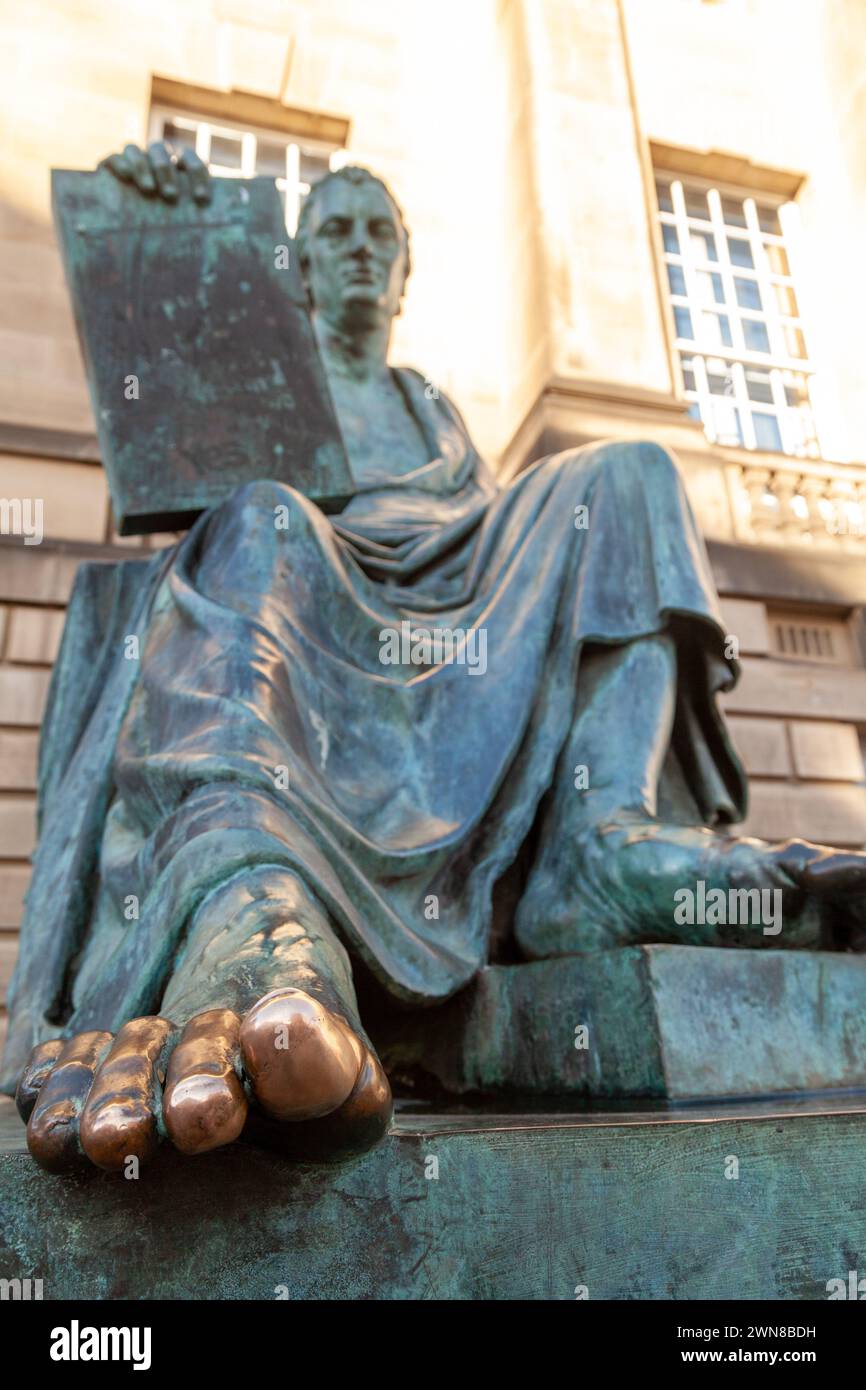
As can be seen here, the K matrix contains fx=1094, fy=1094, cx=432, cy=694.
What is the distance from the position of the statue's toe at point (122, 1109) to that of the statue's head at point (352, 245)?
136 inches

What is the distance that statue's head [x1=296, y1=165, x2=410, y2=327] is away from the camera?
402 centimetres

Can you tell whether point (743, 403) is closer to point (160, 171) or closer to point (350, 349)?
point (350, 349)

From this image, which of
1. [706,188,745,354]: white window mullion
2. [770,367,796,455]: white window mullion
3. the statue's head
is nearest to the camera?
the statue's head

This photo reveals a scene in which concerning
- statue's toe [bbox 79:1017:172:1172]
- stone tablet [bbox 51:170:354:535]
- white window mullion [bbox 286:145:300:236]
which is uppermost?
white window mullion [bbox 286:145:300:236]

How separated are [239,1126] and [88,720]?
2.49 meters

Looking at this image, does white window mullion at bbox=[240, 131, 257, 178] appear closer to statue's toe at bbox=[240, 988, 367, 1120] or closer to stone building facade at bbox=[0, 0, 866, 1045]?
stone building facade at bbox=[0, 0, 866, 1045]

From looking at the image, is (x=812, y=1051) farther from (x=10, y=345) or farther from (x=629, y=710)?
(x=10, y=345)

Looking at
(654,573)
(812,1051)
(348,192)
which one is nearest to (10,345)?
(348,192)

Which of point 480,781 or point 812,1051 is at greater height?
point 480,781

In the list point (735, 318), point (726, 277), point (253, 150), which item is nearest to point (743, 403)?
point (735, 318)

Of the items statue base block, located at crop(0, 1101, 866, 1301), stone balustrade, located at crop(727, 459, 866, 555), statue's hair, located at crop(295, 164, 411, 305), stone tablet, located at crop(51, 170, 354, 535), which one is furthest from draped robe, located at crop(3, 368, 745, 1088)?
stone balustrade, located at crop(727, 459, 866, 555)

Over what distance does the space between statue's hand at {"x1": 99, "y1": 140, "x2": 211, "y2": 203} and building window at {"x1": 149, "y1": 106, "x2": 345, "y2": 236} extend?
6430mm

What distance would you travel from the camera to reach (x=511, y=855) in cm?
261

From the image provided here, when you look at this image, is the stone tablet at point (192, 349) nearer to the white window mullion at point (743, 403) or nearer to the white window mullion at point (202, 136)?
the white window mullion at point (202, 136)
